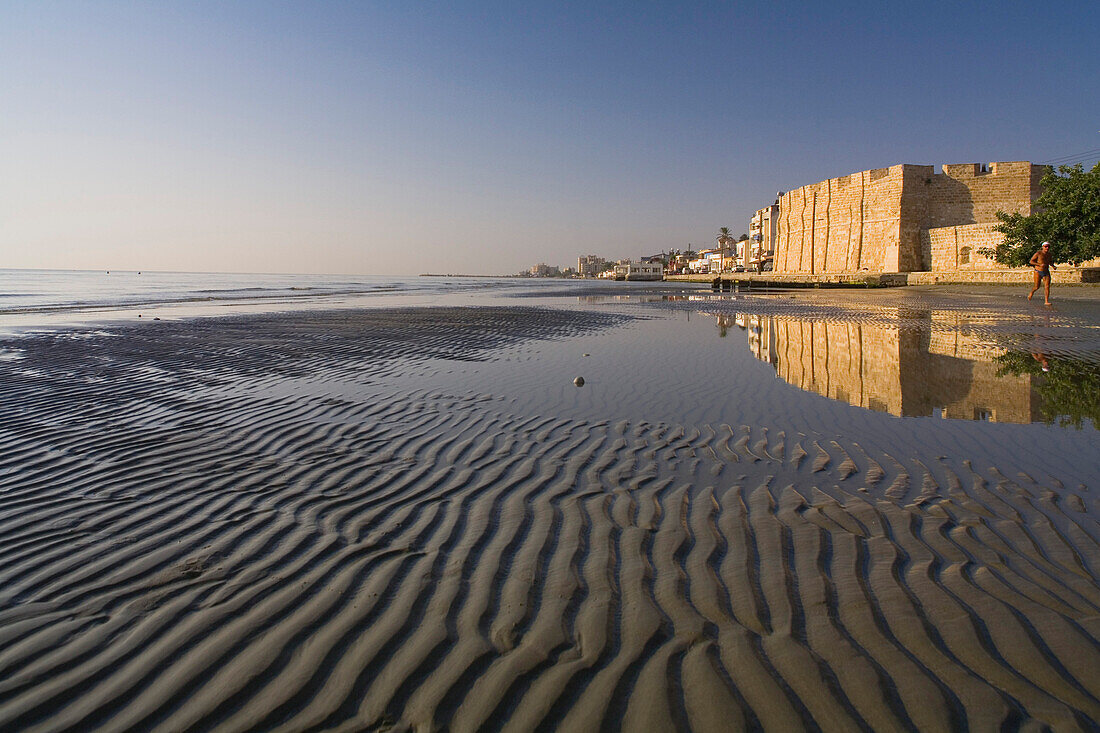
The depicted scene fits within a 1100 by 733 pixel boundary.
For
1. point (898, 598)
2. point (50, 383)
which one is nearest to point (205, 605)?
point (898, 598)

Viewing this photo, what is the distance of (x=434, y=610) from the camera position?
3131mm

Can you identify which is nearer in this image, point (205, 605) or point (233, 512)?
point (205, 605)

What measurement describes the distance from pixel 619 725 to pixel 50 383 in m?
10.9

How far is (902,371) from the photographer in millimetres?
9992

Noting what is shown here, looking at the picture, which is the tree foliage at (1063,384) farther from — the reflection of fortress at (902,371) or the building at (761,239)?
the building at (761,239)

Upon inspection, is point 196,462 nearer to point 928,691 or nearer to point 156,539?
point 156,539

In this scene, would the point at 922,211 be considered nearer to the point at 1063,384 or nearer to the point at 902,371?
the point at 902,371

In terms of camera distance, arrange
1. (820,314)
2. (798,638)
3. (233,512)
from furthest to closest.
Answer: (820,314) → (233,512) → (798,638)

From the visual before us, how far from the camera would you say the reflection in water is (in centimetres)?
736

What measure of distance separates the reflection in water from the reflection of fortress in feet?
0.04

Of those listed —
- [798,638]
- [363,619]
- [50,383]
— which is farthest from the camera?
[50,383]

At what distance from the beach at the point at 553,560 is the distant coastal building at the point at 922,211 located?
144ft

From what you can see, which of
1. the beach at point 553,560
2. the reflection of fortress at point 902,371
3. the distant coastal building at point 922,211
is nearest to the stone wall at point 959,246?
the distant coastal building at point 922,211

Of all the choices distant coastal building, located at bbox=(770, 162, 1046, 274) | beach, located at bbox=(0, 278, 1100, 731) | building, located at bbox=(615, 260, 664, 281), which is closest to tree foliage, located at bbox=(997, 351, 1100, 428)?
beach, located at bbox=(0, 278, 1100, 731)
